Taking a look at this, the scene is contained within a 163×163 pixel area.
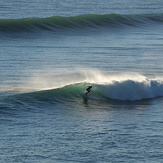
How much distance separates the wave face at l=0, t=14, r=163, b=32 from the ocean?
76 mm

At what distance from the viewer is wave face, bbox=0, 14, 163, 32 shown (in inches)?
1810

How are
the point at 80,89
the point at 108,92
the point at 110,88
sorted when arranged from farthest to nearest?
the point at 110,88 < the point at 80,89 < the point at 108,92

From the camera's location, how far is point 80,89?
27219 millimetres

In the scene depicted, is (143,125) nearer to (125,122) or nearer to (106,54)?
(125,122)

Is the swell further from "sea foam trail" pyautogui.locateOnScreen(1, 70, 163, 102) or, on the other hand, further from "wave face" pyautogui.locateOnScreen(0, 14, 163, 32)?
"wave face" pyautogui.locateOnScreen(0, 14, 163, 32)

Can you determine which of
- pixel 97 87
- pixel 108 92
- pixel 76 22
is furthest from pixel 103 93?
pixel 76 22

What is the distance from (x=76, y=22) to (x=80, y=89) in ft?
74.1

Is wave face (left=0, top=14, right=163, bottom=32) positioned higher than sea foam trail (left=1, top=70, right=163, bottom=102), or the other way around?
wave face (left=0, top=14, right=163, bottom=32)

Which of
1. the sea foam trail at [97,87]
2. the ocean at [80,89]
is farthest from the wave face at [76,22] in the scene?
the sea foam trail at [97,87]

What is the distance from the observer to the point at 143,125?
2172cm

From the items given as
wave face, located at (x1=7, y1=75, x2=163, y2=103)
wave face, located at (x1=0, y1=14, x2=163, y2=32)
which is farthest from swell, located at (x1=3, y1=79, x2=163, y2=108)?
wave face, located at (x1=0, y1=14, x2=163, y2=32)

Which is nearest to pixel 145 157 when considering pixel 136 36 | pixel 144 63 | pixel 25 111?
pixel 25 111

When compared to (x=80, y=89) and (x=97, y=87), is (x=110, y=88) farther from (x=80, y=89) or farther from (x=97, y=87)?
(x=80, y=89)

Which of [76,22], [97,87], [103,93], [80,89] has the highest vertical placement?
[76,22]
